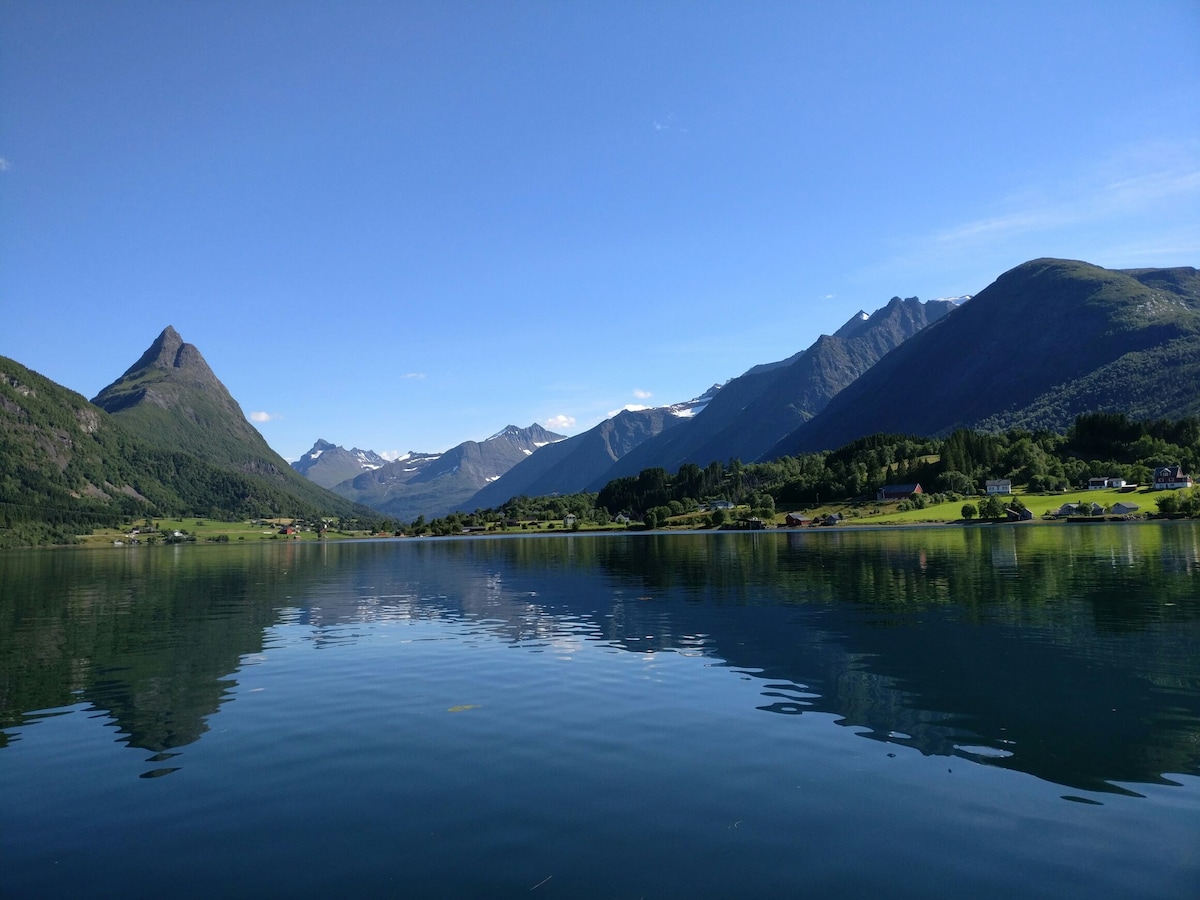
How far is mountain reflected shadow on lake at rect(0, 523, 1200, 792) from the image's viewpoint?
990 inches

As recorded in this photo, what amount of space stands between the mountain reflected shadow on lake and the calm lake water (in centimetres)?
26

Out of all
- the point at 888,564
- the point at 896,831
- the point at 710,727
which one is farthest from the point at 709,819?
the point at 888,564

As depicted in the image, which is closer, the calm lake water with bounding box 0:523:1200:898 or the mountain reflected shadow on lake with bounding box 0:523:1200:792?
the calm lake water with bounding box 0:523:1200:898

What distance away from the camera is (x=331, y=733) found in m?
26.8

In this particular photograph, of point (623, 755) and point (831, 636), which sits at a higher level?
point (623, 755)

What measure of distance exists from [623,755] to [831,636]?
24009 millimetres

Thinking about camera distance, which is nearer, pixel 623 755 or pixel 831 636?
pixel 623 755

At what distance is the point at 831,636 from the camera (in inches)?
1703

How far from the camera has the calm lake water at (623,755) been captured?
15.6 metres

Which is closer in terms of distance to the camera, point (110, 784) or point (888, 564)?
point (110, 784)

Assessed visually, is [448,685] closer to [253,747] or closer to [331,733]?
[331,733]

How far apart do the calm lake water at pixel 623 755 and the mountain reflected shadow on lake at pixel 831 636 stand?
0.87ft

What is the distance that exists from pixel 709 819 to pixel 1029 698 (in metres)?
17.2

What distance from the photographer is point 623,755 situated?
75.8ft
